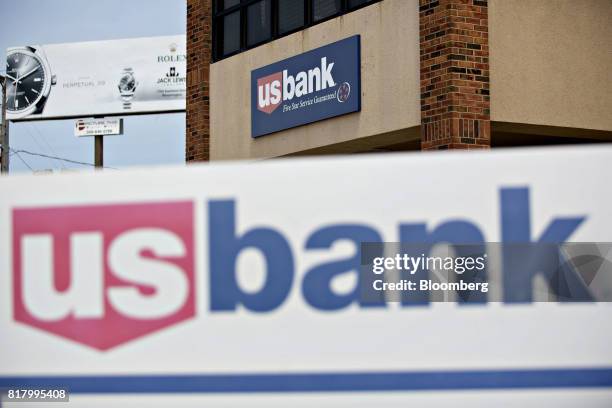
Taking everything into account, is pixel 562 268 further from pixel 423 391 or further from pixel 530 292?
pixel 423 391

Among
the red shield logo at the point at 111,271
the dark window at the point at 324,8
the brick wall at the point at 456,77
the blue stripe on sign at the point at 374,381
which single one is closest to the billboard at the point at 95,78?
the dark window at the point at 324,8

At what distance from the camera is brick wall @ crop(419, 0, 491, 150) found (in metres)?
11.3

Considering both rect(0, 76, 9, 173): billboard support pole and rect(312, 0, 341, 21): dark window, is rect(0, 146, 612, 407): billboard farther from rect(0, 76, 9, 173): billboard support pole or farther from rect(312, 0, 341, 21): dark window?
rect(0, 76, 9, 173): billboard support pole

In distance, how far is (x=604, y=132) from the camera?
1267 centimetres

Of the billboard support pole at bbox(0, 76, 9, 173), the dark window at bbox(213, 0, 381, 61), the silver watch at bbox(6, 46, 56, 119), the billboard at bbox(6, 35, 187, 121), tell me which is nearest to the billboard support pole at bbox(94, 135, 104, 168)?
the billboard support pole at bbox(0, 76, 9, 173)

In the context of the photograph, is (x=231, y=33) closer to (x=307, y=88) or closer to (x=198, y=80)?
(x=198, y=80)

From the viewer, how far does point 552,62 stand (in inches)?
478

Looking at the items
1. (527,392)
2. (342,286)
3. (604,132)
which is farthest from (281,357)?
(604,132)

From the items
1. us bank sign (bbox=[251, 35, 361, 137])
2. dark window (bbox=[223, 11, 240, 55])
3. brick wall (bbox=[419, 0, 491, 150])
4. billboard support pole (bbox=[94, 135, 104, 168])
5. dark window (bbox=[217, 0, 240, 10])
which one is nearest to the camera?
brick wall (bbox=[419, 0, 491, 150])

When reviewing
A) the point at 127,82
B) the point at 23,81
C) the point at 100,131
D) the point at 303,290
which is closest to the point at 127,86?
the point at 127,82

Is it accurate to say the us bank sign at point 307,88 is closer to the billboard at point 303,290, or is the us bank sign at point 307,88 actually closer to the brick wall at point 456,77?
the brick wall at point 456,77

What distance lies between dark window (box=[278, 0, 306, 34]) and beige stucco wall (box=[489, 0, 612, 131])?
A: 365cm

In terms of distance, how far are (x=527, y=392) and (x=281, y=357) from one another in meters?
0.94

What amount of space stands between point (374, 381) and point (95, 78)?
41901mm
